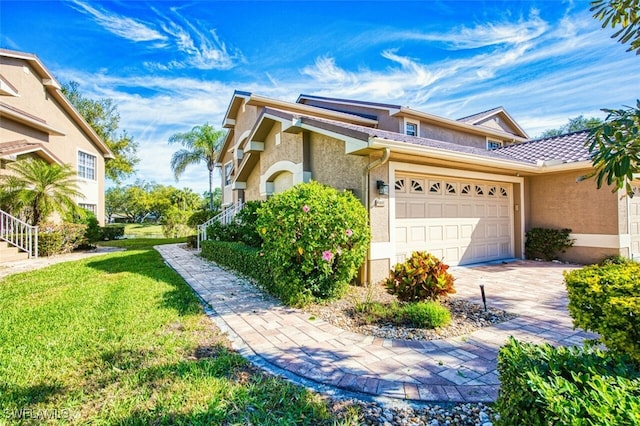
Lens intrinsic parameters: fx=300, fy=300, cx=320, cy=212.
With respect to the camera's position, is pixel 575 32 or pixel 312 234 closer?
pixel 312 234

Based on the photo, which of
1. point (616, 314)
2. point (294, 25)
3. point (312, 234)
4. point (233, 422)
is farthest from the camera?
point (294, 25)

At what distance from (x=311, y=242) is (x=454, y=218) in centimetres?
623

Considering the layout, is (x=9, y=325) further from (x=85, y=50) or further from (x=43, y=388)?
(x=85, y=50)

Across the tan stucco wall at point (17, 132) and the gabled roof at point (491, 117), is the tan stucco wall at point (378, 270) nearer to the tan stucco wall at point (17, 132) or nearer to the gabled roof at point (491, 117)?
the gabled roof at point (491, 117)

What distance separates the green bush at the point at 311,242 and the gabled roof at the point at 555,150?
912 cm

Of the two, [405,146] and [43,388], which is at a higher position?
[405,146]

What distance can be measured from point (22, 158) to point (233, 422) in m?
19.4

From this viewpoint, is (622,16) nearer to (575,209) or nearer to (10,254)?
(575,209)

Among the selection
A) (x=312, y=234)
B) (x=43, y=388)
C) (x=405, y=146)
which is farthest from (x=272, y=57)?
(x=43, y=388)

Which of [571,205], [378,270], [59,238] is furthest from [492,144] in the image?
[59,238]

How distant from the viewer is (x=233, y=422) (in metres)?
2.91

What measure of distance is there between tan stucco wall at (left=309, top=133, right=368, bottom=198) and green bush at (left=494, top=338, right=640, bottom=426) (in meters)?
5.97

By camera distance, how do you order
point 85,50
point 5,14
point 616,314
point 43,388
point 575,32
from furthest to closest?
1. point 85,50
2. point 5,14
3. point 575,32
4. point 43,388
5. point 616,314

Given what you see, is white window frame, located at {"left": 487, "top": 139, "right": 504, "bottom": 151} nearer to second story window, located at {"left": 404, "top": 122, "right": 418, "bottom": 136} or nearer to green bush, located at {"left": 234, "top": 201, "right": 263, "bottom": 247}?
second story window, located at {"left": 404, "top": 122, "right": 418, "bottom": 136}
